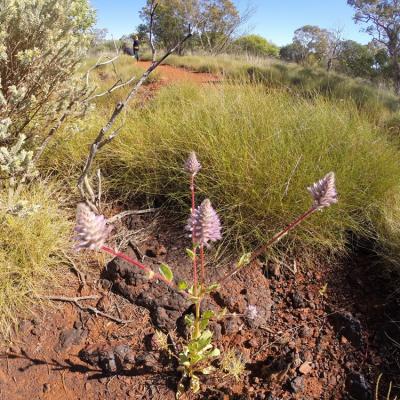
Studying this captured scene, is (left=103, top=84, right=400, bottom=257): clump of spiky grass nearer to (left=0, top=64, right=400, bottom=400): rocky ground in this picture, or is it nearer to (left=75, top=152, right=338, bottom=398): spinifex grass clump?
(left=0, top=64, right=400, bottom=400): rocky ground

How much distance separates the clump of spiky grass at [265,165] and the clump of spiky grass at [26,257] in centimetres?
73

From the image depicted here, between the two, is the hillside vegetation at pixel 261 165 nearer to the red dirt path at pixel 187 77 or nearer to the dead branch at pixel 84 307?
the dead branch at pixel 84 307

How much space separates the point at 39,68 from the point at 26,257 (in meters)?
1.64

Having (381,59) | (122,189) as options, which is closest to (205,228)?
(122,189)

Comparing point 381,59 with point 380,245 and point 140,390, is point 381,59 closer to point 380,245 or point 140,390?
point 380,245

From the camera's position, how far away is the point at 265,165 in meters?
2.49

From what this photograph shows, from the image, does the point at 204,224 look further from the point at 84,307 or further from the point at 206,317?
the point at 84,307

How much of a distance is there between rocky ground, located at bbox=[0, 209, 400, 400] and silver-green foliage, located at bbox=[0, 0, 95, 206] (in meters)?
1.33

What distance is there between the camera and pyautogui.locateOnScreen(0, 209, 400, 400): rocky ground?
164 cm

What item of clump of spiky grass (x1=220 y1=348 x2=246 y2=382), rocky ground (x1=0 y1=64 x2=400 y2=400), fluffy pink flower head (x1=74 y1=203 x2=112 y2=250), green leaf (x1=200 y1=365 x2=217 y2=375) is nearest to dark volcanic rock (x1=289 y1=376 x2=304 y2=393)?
rocky ground (x1=0 y1=64 x2=400 y2=400)

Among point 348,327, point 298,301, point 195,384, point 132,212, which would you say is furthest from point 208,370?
point 132,212

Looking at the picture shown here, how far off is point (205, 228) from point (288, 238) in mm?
1248

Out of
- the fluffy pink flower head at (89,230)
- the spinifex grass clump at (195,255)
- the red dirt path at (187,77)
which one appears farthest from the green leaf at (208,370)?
the red dirt path at (187,77)

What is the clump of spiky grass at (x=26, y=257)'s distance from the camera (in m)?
1.80
